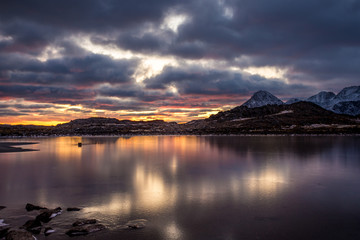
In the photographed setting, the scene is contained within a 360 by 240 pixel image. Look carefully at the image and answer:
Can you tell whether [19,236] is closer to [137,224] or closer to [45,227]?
[45,227]

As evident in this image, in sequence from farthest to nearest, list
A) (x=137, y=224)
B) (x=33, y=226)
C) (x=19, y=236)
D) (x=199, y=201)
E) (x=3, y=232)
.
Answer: (x=199, y=201) < (x=137, y=224) < (x=33, y=226) < (x=3, y=232) < (x=19, y=236)

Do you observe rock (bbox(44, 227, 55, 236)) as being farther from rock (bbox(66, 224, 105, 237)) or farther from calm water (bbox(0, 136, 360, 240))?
rock (bbox(66, 224, 105, 237))

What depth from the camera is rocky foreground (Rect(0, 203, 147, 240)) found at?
12074mm

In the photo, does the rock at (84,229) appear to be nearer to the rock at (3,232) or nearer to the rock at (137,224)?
the rock at (137,224)

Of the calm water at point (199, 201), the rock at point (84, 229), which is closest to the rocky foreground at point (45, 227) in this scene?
the rock at point (84, 229)

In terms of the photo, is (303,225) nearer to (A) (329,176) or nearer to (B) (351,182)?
(B) (351,182)

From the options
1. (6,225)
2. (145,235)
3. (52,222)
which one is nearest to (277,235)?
(145,235)

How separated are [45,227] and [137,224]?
459cm

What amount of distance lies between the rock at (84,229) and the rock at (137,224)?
1.35 meters

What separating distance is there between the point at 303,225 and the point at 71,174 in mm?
24750

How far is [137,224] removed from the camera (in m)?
14.1

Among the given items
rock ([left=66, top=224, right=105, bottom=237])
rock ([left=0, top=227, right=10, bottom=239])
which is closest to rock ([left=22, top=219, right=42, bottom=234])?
rock ([left=0, top=227, right=10, bottom=239])

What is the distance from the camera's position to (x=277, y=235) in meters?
13.0

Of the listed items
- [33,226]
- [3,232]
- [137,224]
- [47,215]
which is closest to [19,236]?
[3,232]
